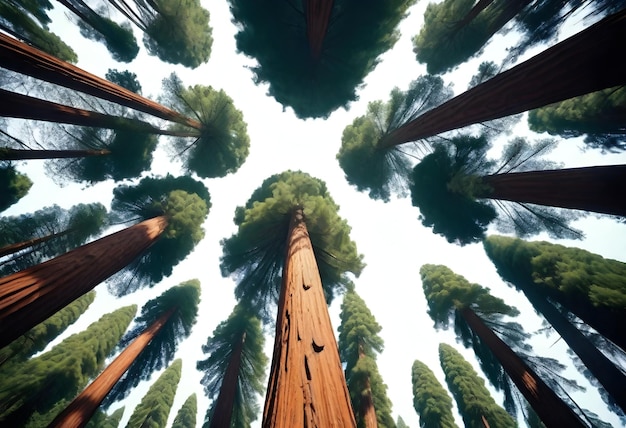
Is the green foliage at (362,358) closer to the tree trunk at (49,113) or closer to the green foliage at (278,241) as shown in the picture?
the green foliage at (278,241)

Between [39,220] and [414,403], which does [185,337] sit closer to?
[39,220]

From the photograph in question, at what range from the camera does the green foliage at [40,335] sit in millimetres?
12164

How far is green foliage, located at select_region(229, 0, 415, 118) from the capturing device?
8.48 m

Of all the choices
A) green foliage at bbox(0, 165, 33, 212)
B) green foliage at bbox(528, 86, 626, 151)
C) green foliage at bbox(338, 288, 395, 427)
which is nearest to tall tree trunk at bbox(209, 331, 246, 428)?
green foliage at bbox(338, 288, 395, 427)

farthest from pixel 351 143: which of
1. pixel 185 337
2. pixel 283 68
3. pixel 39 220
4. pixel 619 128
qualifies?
pixel 39 220

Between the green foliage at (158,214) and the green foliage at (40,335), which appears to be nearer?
the green foliage at (158,214)

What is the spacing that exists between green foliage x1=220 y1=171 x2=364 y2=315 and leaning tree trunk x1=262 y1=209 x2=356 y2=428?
16.6 feet

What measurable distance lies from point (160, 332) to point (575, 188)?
1664 centimetres

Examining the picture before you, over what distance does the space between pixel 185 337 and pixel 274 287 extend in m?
7.38

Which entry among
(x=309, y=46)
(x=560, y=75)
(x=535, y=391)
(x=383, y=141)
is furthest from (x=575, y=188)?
(x=309, y=46)

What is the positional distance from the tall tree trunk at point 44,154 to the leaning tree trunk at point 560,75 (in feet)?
45.1

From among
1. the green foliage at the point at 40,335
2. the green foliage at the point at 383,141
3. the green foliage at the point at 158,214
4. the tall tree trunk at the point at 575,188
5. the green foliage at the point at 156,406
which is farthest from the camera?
the green foliage at the point at 156,406

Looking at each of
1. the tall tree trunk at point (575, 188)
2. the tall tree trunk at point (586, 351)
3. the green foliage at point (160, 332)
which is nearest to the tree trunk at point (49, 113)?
the green foliage at point (160, 332)

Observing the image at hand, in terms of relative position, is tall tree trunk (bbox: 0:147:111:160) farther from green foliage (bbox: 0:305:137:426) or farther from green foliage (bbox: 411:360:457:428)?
green foliage (bbox: 411:360:457:428)
